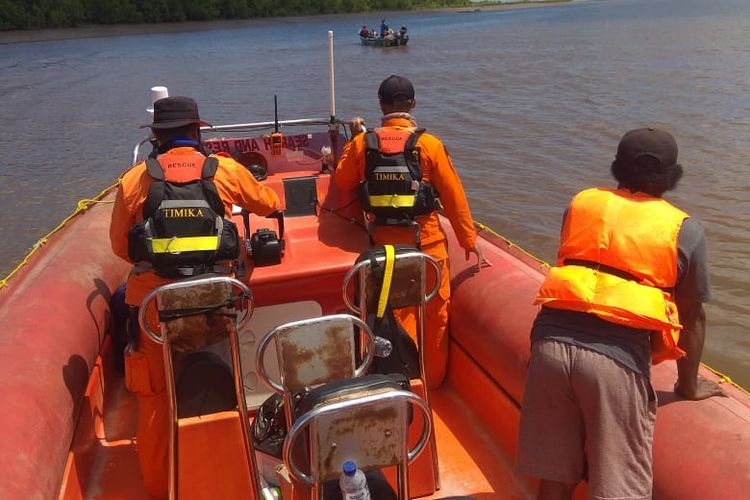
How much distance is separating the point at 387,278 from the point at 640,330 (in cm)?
74

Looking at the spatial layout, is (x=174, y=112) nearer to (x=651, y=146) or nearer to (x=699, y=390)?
(x=651, y=146)

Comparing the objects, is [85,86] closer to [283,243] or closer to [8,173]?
[8,173]

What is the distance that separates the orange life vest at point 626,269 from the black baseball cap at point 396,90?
1.25m

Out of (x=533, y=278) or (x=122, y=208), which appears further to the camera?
(x=533, y=278)

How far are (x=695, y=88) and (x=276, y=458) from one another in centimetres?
1281

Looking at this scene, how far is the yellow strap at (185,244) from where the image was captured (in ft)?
6.95

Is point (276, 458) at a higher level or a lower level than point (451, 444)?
higher

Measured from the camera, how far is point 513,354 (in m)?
2.56

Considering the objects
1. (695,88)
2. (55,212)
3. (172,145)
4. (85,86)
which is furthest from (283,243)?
(85,86)

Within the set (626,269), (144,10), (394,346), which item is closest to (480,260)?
(394,346)

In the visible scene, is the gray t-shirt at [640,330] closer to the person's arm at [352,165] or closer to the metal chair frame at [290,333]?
the metal chair frame at [290,333]

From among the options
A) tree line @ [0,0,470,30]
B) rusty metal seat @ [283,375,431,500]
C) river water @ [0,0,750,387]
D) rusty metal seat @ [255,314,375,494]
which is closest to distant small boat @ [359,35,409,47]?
river water @ [0,0,750,387]

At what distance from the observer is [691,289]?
1743 mm

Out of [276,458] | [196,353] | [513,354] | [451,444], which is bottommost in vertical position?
[451,444]
